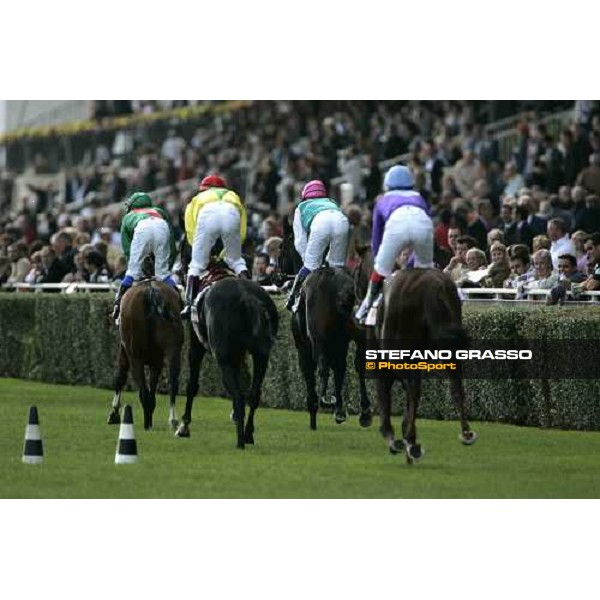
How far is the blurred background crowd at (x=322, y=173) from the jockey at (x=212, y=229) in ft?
5.65

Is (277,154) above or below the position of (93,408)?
A: above

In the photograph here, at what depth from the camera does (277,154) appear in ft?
112

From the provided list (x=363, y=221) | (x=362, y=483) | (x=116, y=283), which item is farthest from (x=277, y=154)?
(x=362, y=483)

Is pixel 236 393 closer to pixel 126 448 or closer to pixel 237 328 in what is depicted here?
pixel 237 328

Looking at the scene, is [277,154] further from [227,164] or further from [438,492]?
[438,492]

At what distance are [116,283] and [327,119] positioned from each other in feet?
34.9

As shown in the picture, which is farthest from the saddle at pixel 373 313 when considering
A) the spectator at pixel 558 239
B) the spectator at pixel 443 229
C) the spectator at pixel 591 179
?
the spectator at pixel 591 179

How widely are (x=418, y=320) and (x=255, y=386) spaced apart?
7.18 feet

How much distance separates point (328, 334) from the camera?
17594 mm

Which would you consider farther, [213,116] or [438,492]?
[213,116]

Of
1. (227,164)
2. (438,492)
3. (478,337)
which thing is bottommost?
(438,492)

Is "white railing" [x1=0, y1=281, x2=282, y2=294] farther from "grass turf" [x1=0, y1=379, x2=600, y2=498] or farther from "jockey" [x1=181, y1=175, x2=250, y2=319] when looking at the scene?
"jockey" [x1=181, y1=175, x2=250, y2=319]

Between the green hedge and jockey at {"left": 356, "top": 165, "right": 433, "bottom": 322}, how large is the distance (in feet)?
8.64

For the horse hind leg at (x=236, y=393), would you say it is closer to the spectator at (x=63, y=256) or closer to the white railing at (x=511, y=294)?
the white railing at (x=511, y=294)
